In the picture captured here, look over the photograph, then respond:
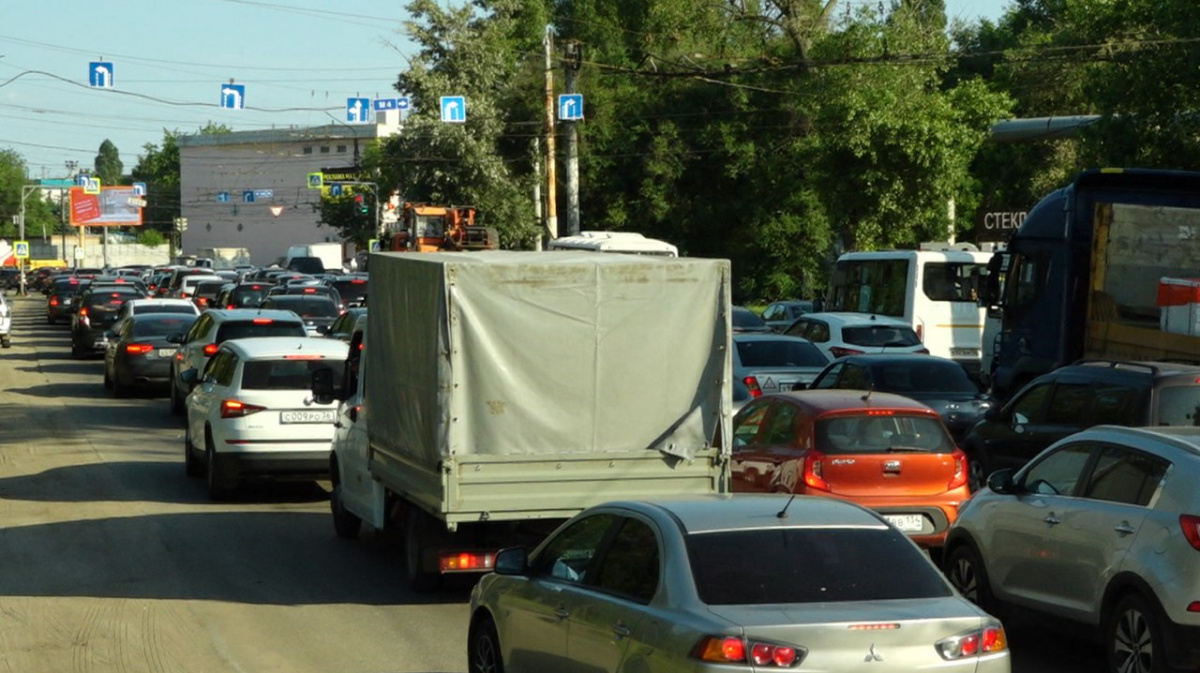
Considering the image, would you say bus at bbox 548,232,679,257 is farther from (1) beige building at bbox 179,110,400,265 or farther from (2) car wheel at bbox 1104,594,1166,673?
(1) beige building at bbox 179,110,400,265

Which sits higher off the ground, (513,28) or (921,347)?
(513,28)

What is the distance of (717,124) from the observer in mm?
57844

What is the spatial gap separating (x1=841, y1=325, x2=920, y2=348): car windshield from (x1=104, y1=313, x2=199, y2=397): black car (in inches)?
469

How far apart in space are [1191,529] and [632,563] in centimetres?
316

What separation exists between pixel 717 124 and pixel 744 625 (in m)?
52.7

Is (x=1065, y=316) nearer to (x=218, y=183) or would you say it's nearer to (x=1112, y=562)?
(x=1112, y=562)

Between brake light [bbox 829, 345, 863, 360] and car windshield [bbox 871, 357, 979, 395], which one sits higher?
car windshield [bbox 871, 357, 979, 395]

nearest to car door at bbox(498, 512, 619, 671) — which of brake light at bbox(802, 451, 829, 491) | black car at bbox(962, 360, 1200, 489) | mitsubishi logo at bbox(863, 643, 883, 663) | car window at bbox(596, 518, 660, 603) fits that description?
car window at bbox(596, 518, 660, 603)

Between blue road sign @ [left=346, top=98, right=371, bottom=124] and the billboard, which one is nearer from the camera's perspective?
blue road sign @ [left=346, top=98, right=371, bottom=124]

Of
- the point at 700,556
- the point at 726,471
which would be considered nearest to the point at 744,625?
the point at 700,556

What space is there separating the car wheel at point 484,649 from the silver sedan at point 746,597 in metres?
0.46

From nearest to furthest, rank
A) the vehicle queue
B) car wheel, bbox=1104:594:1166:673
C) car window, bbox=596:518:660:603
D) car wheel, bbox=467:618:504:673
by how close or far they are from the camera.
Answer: car window, bbox=596:518:660:603 → the vehicle queue → car wheel, bbox=467:618:504:673 → car wheel, bbox=1104:594:1166:673

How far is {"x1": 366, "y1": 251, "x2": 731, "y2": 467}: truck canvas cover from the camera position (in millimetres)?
11305

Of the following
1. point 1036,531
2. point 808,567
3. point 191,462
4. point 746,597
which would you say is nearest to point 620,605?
point 746,597
